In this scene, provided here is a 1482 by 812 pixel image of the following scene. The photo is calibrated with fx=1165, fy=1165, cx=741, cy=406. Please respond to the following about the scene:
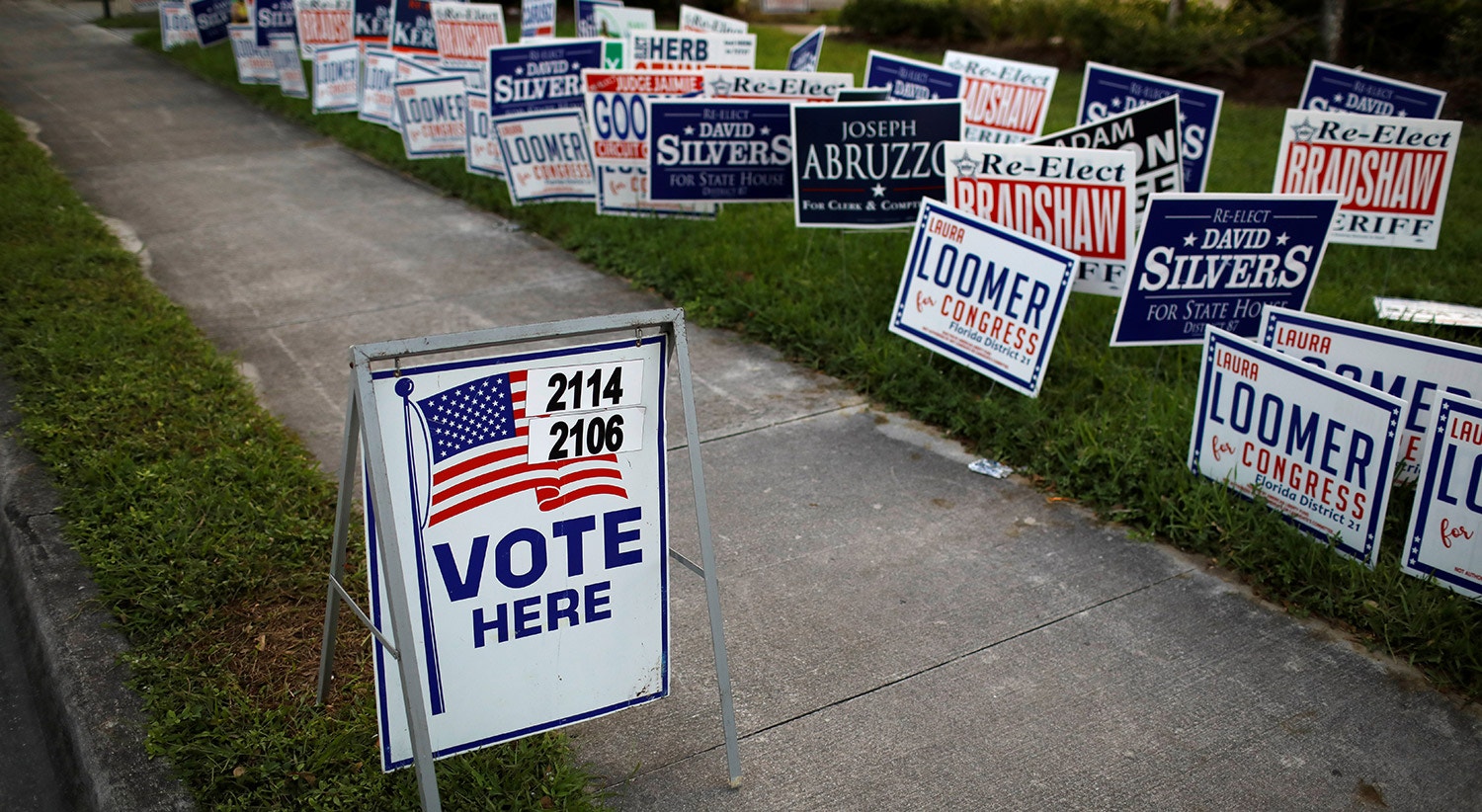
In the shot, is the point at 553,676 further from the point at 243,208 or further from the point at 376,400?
the point at 243,208

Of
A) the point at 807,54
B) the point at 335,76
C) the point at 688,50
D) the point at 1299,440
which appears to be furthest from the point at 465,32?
the point at 1299,440

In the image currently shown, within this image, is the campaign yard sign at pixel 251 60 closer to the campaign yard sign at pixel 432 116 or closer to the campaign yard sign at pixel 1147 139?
the campaign yard sign at pixel 432 116

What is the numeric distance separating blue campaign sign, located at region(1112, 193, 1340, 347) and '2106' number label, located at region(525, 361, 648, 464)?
11.7 feet

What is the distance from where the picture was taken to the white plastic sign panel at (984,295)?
5965mm

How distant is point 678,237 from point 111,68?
1442 centimetres

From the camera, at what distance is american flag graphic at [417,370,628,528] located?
9.95 ft

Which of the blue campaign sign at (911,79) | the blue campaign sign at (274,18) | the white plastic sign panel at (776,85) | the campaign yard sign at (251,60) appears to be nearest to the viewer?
the white plastic sign panel at (776,85)

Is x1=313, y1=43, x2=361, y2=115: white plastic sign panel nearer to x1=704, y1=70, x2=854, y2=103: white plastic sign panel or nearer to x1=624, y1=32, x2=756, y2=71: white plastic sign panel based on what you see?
x1=624, y1=32, x2=756, y2=71: white plastic sign panel

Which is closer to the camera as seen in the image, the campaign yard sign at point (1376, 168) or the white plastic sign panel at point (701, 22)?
the campaign yard sign at point (1376, 168)

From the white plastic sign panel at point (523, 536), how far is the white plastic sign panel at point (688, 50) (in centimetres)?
839

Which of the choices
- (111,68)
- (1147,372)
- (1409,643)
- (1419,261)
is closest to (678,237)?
(1147,372)

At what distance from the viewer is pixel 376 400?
9.69 ft

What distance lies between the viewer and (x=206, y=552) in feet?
14.9

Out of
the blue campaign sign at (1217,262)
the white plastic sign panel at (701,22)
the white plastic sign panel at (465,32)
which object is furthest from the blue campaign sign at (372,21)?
the blue campaign sign at (1217,262)
